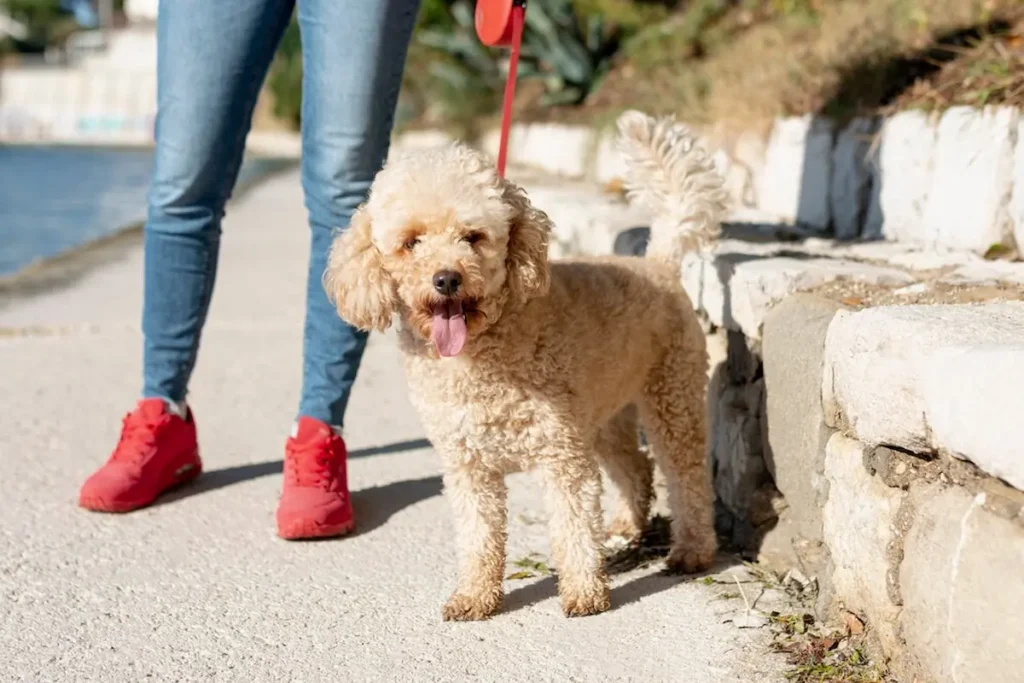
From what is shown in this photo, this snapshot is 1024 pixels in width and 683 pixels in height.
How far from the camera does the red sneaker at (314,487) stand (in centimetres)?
327

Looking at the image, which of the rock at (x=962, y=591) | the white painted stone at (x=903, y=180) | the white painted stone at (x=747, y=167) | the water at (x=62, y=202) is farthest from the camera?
the water at (x=62, y=202)

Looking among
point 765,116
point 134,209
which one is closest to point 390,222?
point 765,116

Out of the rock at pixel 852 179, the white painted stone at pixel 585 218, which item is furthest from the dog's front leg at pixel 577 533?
the rock at pixel 852 179

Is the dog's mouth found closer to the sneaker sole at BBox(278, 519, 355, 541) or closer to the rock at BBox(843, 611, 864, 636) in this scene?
the sneaker sole at BBox(278, 519, 355, 541)

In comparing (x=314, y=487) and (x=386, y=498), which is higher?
(x=314, y=487)

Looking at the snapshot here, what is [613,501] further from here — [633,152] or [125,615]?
[125,615]

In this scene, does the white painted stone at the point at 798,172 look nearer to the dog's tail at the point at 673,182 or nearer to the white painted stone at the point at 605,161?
the dog's tail at the point at 673,182

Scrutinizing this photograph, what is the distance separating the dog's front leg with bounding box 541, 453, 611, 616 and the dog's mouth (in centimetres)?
39

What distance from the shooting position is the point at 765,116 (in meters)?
5.82

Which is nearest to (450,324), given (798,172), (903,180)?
(903,180)

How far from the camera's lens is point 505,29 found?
123 inches

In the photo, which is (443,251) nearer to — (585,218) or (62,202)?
(585,218)

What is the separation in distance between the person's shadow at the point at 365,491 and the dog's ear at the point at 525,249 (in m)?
1.11

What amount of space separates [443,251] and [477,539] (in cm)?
73
